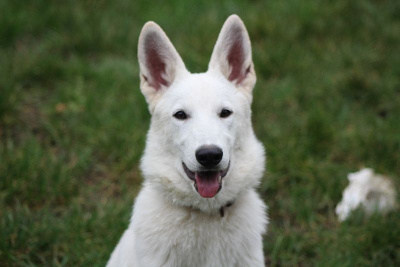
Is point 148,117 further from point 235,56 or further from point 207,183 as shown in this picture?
point 207,183

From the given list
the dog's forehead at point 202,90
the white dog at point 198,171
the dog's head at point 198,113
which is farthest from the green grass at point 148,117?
the dog's forehead at point 202,90

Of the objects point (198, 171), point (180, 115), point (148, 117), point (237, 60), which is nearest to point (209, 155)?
point (198, 171)

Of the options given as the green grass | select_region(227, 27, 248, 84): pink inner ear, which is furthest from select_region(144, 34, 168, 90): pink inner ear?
the green grass

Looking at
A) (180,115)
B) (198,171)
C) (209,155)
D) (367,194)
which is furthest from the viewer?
(367,194)

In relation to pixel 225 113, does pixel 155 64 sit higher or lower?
higher

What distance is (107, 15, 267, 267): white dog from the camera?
302 centimetres

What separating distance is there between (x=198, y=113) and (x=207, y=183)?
46cm

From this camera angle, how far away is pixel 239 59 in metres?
3.51

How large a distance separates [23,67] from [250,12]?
3.25 m

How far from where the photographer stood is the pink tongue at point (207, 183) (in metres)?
2.96

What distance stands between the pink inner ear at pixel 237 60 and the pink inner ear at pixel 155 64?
0.50 metres

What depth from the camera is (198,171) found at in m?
2.97

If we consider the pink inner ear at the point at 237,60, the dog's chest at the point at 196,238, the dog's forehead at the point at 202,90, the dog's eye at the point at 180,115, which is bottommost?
the dog's chest at the point at 196,238

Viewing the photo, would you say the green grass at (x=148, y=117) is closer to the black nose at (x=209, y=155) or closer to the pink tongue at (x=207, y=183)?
the pink tongue at (x=207, y=183)
